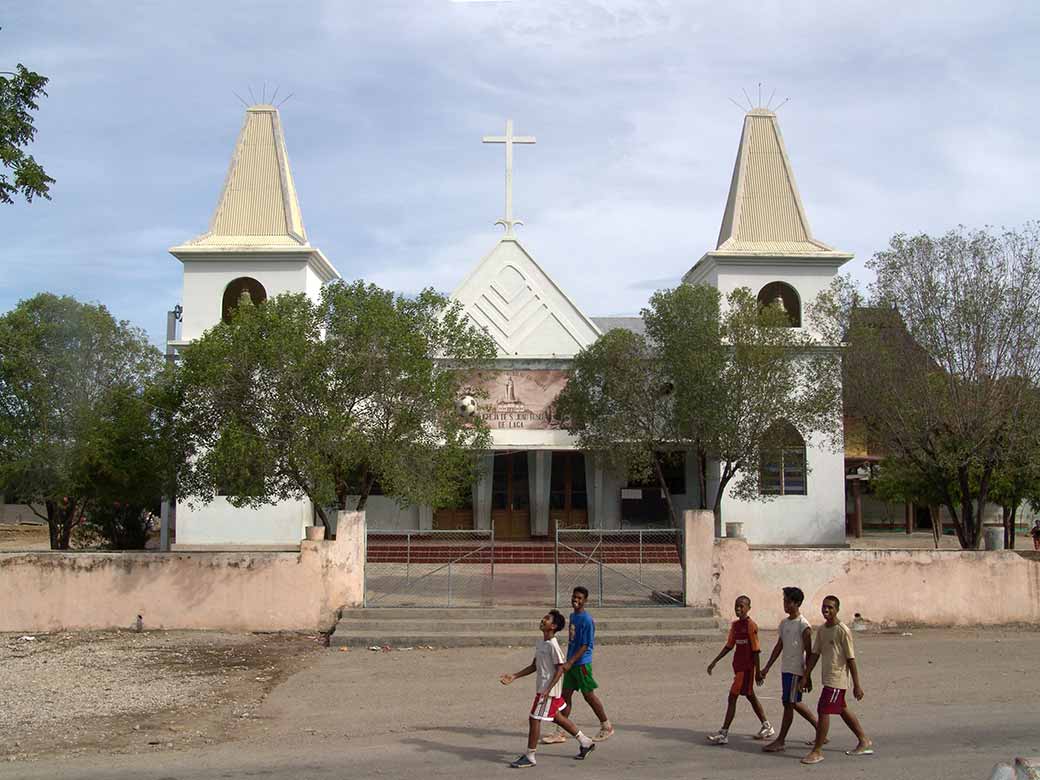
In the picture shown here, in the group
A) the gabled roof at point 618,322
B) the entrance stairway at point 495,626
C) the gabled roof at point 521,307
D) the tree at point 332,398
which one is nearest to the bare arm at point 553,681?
the entrance stairway at point 495,626

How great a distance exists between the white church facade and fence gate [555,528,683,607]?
227cm

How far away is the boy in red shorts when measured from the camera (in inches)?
352

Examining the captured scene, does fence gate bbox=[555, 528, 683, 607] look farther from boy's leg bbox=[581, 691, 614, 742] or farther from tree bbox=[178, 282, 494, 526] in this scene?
boy's leg bbox=[581, 691, 614, 742]

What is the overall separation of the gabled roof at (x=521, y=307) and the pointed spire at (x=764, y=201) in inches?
175

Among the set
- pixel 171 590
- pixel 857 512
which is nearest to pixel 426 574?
pixel 171 590

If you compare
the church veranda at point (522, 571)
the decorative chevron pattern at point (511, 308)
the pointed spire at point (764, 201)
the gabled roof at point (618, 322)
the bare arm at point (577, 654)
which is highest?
the pointed spire at point (764, 201)

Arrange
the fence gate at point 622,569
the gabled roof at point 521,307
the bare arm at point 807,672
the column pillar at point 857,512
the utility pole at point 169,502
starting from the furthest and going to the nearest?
1. the column pillar at point 857,512
2. the gabled roof at point 521,307
3. the utility pole at point 169,502
4. the fence gate at point 622,569
5. the bare arm at point 807,672

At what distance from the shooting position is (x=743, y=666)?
9.05 metres

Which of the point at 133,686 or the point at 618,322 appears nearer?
the point at 133,686

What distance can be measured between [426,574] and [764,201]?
50.9 feet

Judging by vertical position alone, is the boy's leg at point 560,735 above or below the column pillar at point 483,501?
below

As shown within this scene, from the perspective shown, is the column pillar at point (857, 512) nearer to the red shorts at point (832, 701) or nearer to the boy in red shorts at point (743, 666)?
the boy in red shorts at point (743, 666)

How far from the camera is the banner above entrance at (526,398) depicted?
26453 millimetres

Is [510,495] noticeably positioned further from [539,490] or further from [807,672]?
[807,672]
